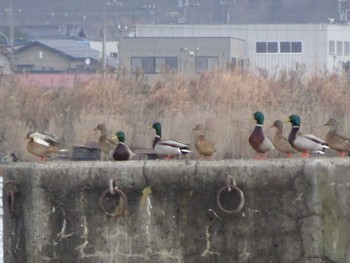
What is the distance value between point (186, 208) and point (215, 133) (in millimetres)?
18460

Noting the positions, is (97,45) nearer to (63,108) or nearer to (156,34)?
(156,34)

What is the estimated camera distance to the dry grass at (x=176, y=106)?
2978 centimetres

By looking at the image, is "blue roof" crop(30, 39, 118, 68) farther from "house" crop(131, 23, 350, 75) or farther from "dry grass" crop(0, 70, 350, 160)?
"dry grass" crop(0, 70, 350, 160)

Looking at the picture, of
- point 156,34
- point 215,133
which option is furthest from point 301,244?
point 156,34

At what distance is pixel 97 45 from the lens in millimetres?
91312

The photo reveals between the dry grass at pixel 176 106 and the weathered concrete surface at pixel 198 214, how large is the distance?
1678cm

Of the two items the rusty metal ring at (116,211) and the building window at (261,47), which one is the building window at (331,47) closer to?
the building window at (261,47)

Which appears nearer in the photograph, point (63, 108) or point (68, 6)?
point (63, 108)

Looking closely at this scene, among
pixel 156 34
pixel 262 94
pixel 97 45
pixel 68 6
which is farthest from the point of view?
pixel 68 6

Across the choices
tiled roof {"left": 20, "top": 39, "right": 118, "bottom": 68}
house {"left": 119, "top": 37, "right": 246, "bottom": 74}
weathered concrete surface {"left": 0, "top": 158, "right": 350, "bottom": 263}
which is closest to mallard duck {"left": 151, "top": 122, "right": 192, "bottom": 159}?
weathered concrete surface {"left": 0, "top": 158, "right": 350, "bottom": 263}

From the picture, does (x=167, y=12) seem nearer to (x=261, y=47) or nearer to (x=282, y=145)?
(x=261, y=47)

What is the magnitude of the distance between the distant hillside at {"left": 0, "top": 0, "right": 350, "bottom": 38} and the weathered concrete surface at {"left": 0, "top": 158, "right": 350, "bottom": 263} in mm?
110945

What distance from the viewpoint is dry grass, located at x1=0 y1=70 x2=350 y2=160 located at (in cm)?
2978

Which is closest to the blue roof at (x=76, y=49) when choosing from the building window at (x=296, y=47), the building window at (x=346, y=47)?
the building window at (x=296, y=47)
